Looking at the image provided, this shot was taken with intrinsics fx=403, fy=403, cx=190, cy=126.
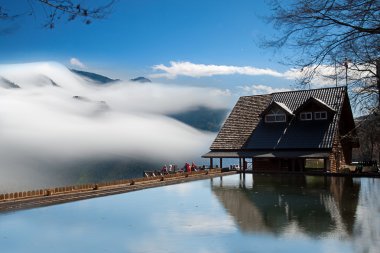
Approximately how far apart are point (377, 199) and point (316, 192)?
371cm

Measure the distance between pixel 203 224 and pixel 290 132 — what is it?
24.4 meters

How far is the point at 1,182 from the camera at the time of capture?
12250cm

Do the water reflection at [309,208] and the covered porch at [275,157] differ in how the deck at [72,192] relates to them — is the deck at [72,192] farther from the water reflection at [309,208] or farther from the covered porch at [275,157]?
the covered porch at [275,157]

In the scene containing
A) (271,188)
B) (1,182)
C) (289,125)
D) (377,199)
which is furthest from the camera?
(1,182)

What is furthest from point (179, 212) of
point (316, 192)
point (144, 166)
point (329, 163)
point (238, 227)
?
point (144, 166)

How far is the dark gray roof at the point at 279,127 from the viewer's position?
34.4 m

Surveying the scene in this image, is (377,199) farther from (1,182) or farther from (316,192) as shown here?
(1,182)

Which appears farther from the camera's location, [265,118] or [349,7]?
[265,118]

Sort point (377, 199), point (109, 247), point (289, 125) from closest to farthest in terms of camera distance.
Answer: point (109, 247)
point (377, 199)
point (289, 125)

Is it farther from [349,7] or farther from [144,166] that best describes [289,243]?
[144,166]

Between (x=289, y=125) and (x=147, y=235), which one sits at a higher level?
(x=289, y=125)

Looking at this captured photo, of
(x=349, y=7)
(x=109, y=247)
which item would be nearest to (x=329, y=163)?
(x=109, y=247)

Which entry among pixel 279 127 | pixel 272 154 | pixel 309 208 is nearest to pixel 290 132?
pixel 279 127

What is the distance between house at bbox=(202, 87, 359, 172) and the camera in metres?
33.9
